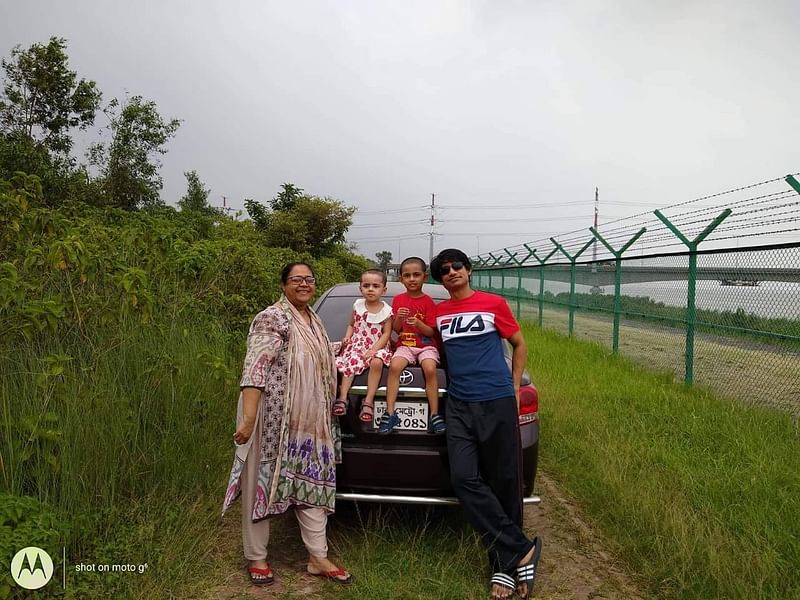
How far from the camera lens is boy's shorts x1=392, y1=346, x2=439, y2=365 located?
321 centimetres

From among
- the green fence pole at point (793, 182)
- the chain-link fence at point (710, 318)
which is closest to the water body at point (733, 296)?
the chain-link fence at point (710, 318)

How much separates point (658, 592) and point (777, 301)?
3657mm

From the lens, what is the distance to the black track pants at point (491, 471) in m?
2.92

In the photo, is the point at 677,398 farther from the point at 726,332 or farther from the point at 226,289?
the point at 226,289

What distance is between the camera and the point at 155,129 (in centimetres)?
1672

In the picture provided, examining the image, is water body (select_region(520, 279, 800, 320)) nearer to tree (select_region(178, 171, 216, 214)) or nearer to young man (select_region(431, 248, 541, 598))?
young man (select_region(431, 248, 541, 598))

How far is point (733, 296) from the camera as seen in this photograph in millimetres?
6184

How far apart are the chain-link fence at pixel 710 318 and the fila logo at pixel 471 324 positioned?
3.63 metres

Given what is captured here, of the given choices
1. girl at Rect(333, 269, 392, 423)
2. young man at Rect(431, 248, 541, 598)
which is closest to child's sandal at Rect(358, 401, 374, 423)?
girl at Rect(333, 269, 392, 423)

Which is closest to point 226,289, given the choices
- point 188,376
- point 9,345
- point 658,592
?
point 188,376

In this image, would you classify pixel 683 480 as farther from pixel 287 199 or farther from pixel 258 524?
pixel 287 199

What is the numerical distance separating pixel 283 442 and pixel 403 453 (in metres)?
0.63

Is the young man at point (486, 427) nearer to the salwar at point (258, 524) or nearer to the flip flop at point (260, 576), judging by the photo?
the salwar at point (258, 524)

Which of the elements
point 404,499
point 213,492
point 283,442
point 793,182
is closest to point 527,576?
point 404,499
